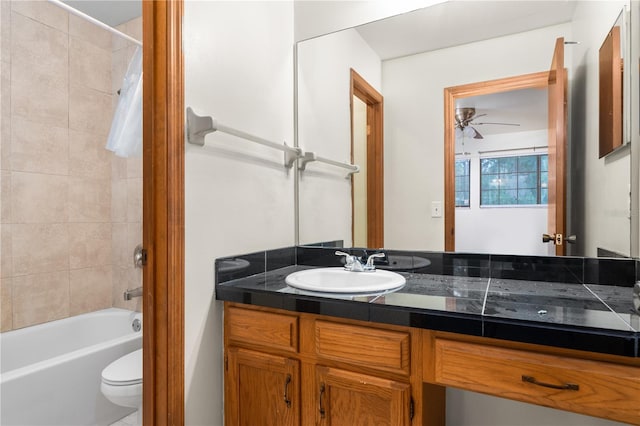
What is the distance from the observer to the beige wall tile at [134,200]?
100 inches

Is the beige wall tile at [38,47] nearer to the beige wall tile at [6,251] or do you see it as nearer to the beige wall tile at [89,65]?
the beige wall tile at [89,65]

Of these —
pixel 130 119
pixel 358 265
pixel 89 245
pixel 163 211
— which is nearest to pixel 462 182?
pixel 358 265

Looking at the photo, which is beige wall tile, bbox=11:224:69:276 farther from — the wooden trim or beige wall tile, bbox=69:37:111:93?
the wooden trim

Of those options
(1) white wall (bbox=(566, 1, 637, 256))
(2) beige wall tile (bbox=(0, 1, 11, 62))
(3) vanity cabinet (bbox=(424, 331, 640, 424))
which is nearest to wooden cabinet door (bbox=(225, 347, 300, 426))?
(3) vanity cabinet (bbox=(424, 331, 640, 424))

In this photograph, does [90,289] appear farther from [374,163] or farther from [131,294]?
[374,163]

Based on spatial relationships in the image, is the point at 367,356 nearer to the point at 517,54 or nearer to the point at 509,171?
the point at 509,171

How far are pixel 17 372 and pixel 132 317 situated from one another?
34.2 inches

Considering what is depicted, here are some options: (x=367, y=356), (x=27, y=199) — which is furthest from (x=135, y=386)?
(x=27, y=199)

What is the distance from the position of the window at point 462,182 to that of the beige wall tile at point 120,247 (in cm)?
224

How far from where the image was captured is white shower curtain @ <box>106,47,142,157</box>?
1.68 meters

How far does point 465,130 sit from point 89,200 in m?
2.45

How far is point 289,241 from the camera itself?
1877 millimetres

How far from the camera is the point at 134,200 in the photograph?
2.56 meters

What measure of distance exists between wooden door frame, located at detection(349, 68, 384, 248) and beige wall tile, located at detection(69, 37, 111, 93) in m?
1.92
